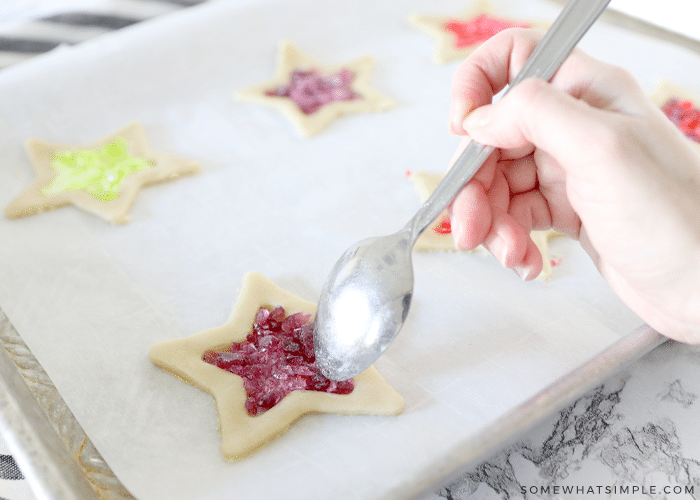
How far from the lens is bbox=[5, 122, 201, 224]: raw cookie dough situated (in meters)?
1.37

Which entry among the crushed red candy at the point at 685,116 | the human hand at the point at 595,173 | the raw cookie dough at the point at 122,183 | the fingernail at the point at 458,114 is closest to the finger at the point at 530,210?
the human hand at the point at 595,173

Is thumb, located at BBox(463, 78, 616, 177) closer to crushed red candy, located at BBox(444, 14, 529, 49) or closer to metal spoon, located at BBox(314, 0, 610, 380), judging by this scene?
metal spoon, located at BBox(314, 0, 610, 380)

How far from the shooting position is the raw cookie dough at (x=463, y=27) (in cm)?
188

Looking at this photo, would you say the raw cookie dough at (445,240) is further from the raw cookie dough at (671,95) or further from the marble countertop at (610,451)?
the raw cookie dough at (671,95)

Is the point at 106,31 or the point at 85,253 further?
the point at 106,31

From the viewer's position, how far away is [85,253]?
129 cm

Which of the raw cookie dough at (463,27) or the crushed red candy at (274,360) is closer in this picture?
the crushed red candy at (274,360)

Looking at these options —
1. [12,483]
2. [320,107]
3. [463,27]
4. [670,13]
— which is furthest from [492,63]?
[670,13]

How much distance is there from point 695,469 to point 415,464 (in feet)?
1.34

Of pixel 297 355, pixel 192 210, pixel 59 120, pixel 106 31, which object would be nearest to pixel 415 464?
pixel 297 355

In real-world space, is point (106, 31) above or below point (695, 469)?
below

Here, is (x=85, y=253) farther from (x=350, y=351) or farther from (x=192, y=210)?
(x=350, y=351)

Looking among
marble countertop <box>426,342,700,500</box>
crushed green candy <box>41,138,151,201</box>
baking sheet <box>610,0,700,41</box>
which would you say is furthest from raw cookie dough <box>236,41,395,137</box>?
marble countertop <box>426,342,700,500</box>

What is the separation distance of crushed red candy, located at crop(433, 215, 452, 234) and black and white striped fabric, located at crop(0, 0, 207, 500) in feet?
4.56
